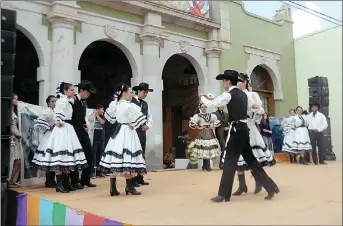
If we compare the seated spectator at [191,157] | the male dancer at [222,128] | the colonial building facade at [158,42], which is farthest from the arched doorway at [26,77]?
the male dancer at [222,128]

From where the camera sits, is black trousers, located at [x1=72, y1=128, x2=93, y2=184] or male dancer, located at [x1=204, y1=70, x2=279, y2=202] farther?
black trousers, located at [x1=72, y1=128, x2=93, y2=184]

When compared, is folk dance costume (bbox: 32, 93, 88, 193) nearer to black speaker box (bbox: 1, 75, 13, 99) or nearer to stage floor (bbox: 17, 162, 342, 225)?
stage floor (bbox: 17, 162, 342, 225)

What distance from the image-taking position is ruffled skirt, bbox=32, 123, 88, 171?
3.45m

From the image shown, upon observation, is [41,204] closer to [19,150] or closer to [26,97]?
[19,150]

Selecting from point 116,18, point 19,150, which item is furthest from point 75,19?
point 19,150

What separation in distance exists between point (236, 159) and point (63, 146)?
73.8 inches

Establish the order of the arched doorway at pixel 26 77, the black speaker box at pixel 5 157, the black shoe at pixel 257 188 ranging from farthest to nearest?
the arched doorway at pixel 26 77, the black speaker box at pixel 5 157, the black shoe at pixel 257 188

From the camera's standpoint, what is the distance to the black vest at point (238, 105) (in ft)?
8.07

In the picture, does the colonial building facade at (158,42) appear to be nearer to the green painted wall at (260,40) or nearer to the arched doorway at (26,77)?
the green painted wall at (260,40)

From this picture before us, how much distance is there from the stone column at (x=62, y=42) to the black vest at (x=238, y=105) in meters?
3.97

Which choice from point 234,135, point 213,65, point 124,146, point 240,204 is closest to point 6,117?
point 124,146

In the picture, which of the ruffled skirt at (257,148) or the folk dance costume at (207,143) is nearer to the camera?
the ruffled skirt at (257,148)

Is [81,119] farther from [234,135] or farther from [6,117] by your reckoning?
[234,135]

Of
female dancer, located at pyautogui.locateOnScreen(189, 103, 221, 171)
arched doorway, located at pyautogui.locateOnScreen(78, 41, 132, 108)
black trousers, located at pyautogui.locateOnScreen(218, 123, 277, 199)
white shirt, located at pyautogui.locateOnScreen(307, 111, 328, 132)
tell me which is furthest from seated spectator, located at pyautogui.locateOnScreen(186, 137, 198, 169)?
arched doorway, located at pyautogui.locateOnScreen(78, 41, 132, 108)
